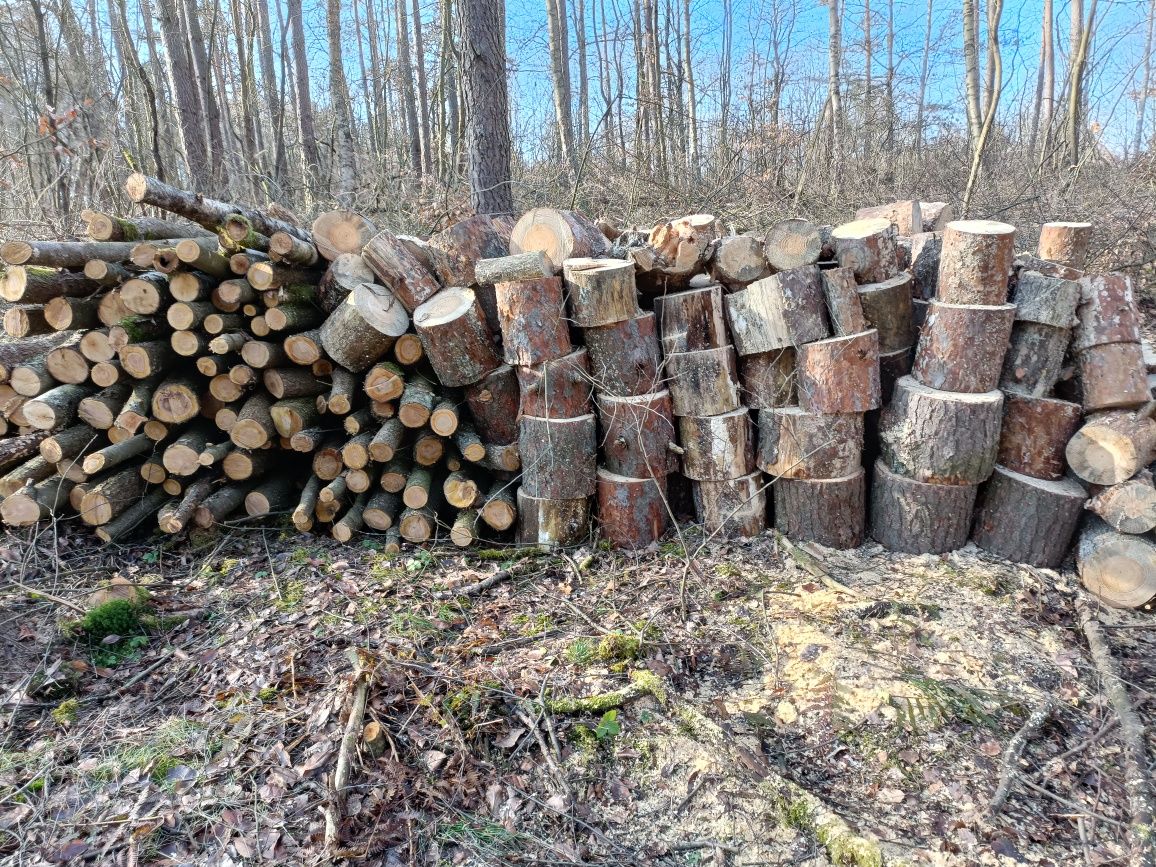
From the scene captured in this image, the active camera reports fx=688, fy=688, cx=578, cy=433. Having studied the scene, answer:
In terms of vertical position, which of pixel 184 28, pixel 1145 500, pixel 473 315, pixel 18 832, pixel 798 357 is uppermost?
pixel 184 28

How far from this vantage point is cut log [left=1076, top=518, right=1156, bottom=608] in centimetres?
328

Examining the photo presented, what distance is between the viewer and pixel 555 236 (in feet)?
13.5

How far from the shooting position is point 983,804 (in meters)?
2.26

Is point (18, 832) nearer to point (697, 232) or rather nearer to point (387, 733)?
point (387, 733)

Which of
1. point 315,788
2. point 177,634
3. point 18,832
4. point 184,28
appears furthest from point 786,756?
point 184,28

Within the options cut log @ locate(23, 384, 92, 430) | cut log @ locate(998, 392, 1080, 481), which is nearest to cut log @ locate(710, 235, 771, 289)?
cut log @ locate(998, 392, 1080, 481)

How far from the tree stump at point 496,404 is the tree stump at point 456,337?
0.07 metres

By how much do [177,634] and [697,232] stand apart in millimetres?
3417

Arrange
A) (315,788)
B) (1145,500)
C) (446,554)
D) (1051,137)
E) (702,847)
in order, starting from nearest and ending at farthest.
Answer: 1. (702,847)
2. (315,788)
3. (1145,500)
4. (446,554)
5. (1051,137)

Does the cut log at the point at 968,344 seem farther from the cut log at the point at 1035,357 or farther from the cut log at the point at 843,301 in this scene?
the cut log at the point at 843,301

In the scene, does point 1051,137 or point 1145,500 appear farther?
point 1051,137

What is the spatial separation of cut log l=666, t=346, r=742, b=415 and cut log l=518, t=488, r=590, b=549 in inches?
32.4

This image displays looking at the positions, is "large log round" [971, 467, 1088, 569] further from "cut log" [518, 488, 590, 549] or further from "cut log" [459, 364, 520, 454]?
"cut log" [459, 364, 520, 454]

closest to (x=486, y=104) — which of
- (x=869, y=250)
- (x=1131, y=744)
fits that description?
(x=869, y=250)
